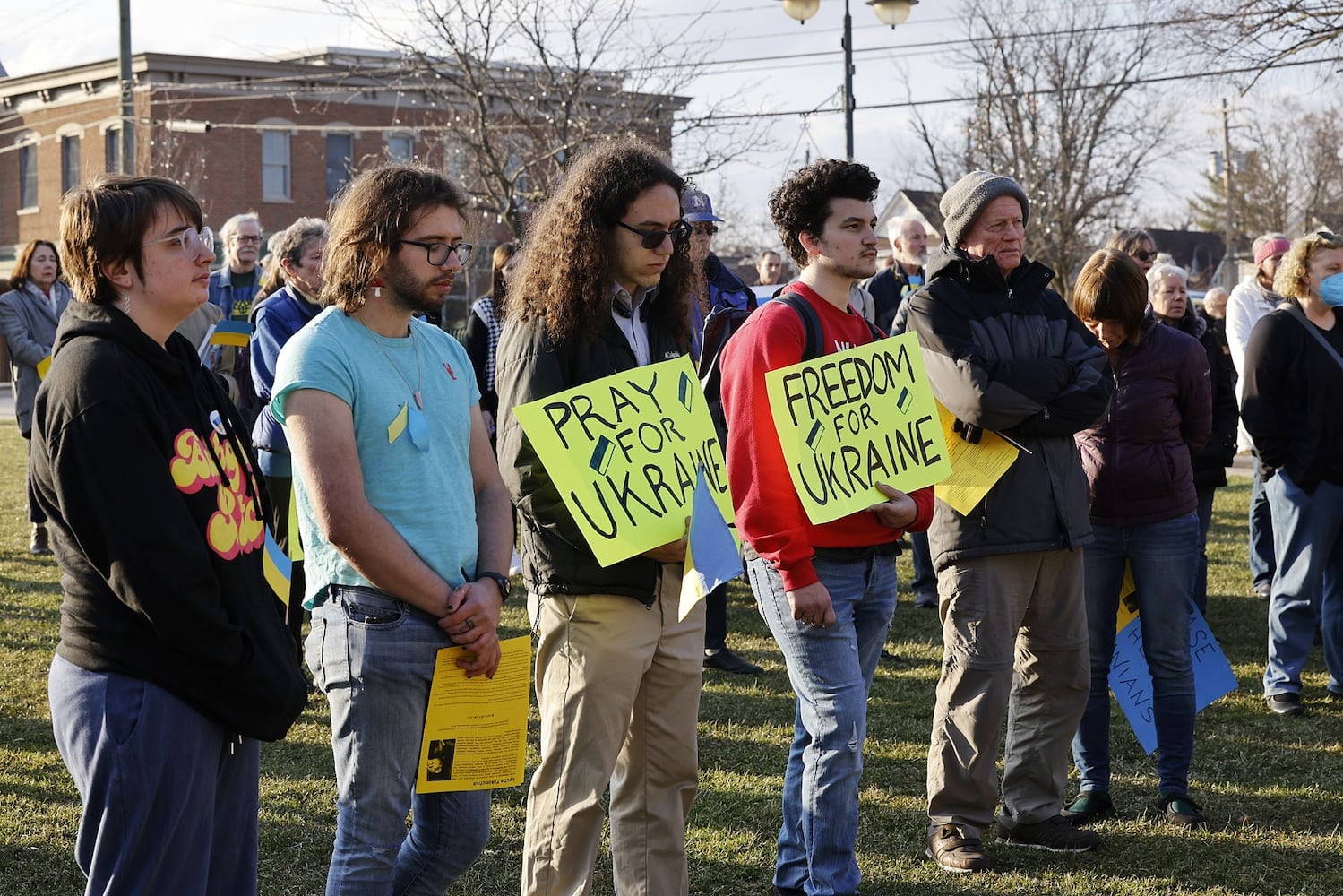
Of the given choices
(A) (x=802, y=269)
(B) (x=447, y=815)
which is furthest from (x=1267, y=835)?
(B) (x=447, y=815)

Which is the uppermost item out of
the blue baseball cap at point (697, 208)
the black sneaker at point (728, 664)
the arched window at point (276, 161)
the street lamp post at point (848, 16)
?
the arched window at point (276, 161)

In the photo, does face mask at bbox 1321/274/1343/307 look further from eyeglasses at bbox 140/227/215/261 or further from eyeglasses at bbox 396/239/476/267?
eyeglasses at bbox 140/227/215/261

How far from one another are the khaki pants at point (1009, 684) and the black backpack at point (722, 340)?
1.01m

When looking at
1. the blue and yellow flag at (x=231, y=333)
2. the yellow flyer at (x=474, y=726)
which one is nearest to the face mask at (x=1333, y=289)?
the yellow flyer at (x=474, y=726)

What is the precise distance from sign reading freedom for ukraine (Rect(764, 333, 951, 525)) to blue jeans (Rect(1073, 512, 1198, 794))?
1373mm

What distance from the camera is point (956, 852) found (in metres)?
4.87

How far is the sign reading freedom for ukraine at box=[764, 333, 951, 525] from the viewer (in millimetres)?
4090

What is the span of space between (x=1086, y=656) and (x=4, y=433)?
68.5 feet

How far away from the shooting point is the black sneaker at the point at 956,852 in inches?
191

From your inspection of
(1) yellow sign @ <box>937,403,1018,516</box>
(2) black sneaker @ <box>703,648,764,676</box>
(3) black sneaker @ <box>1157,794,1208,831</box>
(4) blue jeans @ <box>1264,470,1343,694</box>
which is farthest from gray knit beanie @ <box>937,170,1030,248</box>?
(2) black sneaker @ <box>703,648,764,676</box>

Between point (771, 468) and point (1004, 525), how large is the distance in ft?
3.42

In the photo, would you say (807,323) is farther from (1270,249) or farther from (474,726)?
(1270,249)

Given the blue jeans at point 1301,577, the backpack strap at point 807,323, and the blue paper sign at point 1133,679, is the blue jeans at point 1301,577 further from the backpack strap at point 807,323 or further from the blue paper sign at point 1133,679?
the backpack strap at point 807,323

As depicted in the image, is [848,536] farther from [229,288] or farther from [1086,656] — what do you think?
[229,288]
